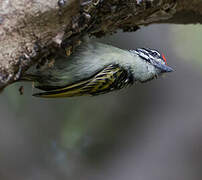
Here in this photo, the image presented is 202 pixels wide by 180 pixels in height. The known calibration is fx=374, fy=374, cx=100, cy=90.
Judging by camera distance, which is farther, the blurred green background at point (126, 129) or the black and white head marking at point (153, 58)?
the blurred green background at point (126, 129)

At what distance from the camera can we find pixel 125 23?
3336 millimetres

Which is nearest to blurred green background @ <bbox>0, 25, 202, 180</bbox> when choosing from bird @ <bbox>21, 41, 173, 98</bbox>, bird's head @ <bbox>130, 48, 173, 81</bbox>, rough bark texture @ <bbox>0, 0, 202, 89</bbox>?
bird's head @ <bbox>130, 48, 173, 81</bbox>

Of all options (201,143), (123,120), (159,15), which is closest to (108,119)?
(123,120)

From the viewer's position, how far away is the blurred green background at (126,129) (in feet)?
17.6

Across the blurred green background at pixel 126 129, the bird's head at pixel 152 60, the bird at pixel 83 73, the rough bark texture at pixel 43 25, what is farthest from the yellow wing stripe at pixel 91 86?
the blurred green background at pixel 126 129

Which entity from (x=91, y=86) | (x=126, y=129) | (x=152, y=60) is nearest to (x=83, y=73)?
(x=91, y=86)

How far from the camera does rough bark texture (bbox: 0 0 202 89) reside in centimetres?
250

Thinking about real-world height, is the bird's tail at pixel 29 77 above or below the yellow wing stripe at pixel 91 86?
above

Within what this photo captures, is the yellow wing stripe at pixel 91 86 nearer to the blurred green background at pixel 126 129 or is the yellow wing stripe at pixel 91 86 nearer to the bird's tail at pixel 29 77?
the bird's tail at pixel 29 77

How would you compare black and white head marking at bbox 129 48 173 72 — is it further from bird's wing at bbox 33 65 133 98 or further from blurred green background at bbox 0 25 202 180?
blurred green background at bbox 0 25 202 180

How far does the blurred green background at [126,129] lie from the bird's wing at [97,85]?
2245 millimetres

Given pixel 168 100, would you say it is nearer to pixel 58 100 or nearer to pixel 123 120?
pixel 123 120

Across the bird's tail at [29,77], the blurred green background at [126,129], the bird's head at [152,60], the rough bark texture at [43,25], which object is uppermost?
the rough bark texture at [43,25]

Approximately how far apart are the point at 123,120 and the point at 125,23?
2555mm
